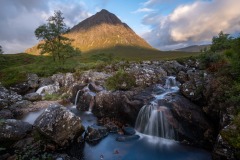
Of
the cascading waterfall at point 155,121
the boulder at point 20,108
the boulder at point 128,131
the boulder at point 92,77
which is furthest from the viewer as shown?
the boulder at point 92,77

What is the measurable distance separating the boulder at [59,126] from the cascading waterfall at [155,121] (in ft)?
16.4

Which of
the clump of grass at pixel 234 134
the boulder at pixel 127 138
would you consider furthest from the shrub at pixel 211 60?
the boulder at pixel 127 138

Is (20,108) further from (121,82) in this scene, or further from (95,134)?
(95,134)

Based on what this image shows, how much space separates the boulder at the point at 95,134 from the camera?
14.6 meters

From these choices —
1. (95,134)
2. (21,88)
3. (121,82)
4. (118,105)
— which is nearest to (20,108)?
(21,88)

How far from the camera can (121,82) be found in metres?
21.6

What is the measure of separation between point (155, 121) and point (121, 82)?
7.53 m

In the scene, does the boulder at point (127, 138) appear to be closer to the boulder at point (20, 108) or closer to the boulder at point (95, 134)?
the boulder at point (95, 134)

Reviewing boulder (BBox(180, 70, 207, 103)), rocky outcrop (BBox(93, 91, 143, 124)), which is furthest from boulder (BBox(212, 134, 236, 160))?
rocky outcrop (BBox(93, 91, 143, 124))

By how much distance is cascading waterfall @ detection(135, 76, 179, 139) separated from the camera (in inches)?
575

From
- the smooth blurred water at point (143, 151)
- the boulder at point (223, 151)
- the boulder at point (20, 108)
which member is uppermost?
the boulder at point (223, 151)

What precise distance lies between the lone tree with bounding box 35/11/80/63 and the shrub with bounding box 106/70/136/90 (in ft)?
70.1

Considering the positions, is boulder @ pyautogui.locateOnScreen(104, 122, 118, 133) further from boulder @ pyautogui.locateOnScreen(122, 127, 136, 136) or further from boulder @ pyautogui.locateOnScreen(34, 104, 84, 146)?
boulder @ pyautogui.locateOnScreen(34, 104, 84, 146)

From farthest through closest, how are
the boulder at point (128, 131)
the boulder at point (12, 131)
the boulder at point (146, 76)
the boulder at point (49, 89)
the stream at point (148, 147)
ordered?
the boulder at point (49, 89)
the boulder at point (146, 76)
the boulder at point (128, 131)
the boulder at point (12, 131)
the stream at point (148, 147)
